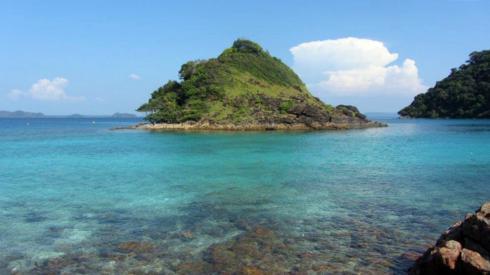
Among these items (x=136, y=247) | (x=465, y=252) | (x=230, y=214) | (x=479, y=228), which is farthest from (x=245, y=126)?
(x=465, y=252)

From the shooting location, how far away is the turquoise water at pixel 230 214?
46.0 ft

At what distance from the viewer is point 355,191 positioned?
83.5 feet

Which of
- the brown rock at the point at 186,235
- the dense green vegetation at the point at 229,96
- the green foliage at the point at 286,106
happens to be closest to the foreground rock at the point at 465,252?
the brown rock at the point at 186,235

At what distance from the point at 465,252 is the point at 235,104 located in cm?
10558

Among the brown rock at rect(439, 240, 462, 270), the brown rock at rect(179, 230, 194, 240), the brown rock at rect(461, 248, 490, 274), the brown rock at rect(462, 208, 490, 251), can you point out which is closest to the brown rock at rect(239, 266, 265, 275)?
the brown rock at rect(179, 230, 194, 240)

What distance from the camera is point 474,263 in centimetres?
1058

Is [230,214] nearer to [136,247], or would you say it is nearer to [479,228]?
[136,247]

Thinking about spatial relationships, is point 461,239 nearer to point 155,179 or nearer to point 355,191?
point 355,191

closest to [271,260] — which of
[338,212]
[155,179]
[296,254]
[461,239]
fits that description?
[296,254]

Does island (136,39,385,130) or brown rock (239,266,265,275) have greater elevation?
island (136,39,385,130)

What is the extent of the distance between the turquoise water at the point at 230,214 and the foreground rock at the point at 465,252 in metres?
1.64

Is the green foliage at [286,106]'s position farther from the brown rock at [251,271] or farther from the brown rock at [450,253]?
the brown rock at [450,253]

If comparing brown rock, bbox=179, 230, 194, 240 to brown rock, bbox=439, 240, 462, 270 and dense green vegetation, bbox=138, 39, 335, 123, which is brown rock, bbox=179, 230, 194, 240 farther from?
dense green vegetation, bbox=138, 39, 335, 123

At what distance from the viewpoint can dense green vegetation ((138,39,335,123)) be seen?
110m
